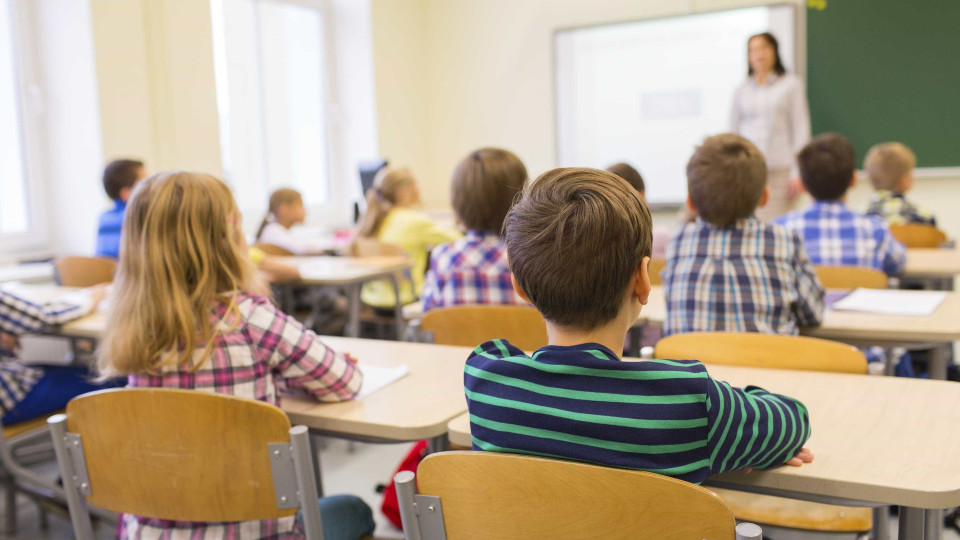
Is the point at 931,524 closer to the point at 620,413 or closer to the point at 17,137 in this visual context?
the point at 620,413

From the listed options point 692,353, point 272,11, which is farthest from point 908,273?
point 272,11

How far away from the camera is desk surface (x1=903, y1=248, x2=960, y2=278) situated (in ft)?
9.82

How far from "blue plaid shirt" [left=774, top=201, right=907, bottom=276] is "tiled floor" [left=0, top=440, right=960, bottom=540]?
95 cm

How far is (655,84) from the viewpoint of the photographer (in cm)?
591

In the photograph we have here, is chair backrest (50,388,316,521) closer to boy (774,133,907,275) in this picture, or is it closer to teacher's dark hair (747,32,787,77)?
boy (774,133,907,275)

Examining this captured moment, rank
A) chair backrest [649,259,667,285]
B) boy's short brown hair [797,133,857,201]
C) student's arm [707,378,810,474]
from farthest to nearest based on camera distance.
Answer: chair backrest [649,259,667,285] < boy's short brown hair [797,133,857,201] < student's arm [707,378,810,474]

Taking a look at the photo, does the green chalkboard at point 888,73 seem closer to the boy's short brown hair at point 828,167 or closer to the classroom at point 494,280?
the classroom at point 494,280

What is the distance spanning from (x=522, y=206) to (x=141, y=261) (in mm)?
816

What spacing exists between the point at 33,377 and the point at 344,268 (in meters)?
1.50

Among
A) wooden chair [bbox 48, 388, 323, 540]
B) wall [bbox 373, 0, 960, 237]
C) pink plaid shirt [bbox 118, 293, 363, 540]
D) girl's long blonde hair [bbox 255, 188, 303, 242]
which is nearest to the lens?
wooden chair [bbox 48, 388, 323, 540]

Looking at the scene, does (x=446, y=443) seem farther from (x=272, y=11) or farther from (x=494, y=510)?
(x=272, y=11)

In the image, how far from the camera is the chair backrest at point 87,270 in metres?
3.61

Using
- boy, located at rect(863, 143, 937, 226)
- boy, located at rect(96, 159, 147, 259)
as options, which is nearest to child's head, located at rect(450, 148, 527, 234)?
boy, located at rect(96, 159, 147, 259)

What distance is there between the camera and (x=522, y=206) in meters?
1.05
